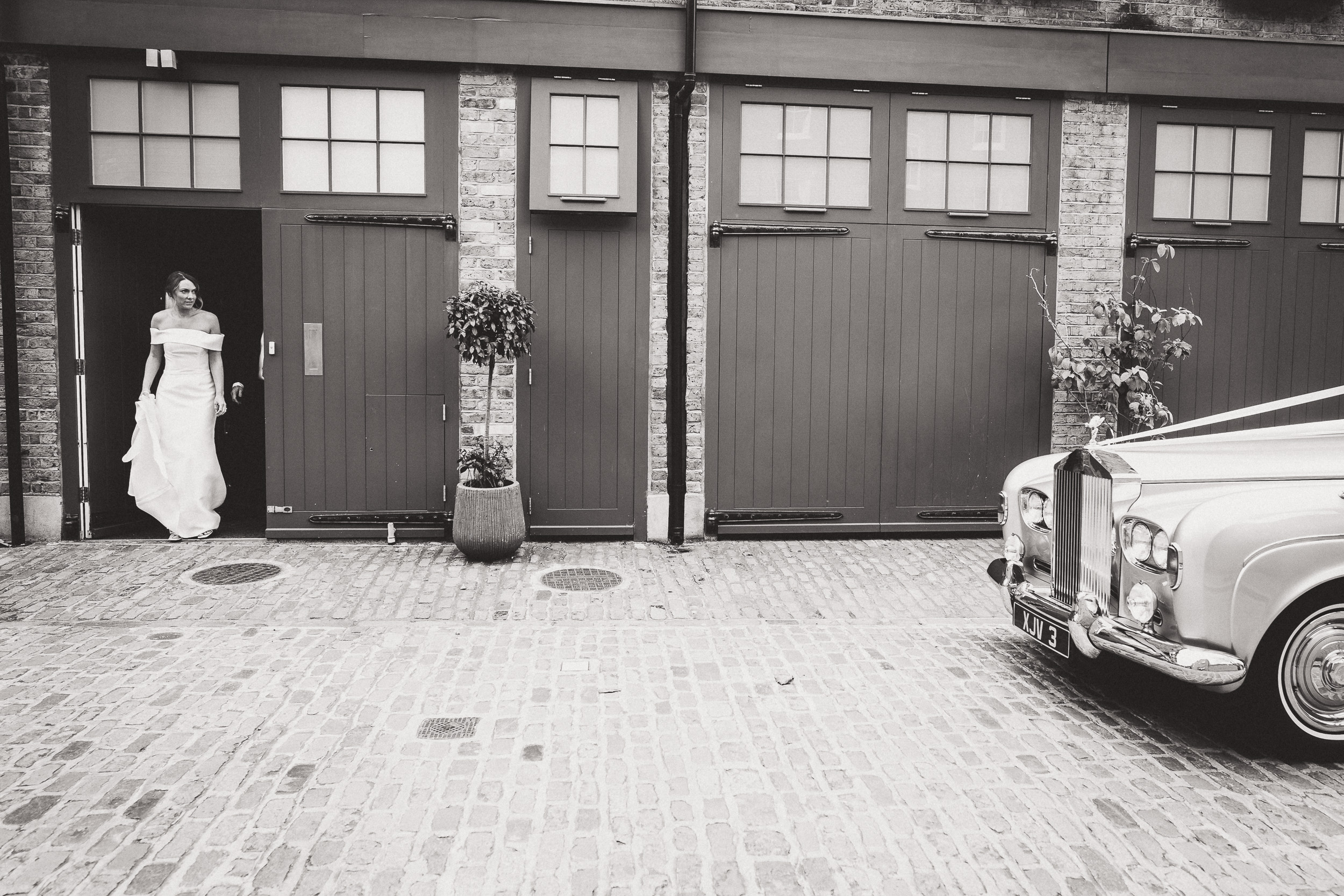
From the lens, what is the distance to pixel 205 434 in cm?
758

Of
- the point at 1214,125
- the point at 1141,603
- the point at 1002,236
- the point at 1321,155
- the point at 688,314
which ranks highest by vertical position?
the point at 1214,125

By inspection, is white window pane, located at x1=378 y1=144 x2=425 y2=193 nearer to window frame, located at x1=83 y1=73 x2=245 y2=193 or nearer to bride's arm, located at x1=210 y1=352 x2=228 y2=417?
window frame, located at x1=83 y1=73 x2=245 y2=193

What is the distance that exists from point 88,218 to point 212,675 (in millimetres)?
4757

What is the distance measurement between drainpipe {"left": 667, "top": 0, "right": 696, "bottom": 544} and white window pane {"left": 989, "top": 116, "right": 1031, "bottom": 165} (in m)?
2.71

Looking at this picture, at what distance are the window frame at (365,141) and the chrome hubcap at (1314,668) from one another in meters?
6.59

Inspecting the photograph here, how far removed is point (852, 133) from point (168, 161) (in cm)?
569

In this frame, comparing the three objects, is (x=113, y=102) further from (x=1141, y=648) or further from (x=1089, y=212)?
(x=1089, y=212)

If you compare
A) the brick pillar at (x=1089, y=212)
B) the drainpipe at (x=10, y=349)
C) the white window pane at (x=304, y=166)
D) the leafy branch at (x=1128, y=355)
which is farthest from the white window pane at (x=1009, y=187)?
the drainpipe at (x=10, y=349)

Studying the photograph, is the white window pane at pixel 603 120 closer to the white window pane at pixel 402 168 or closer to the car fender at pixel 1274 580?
the white window pane at pixel 402 168

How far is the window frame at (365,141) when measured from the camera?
7.21 metres

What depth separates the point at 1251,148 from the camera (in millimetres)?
8016

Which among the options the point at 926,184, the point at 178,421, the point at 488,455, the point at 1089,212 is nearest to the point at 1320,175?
the point at 1089,212

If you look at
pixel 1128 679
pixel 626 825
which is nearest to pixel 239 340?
pixel 626 825

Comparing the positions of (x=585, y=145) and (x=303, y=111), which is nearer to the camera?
(x=303, y=111)
